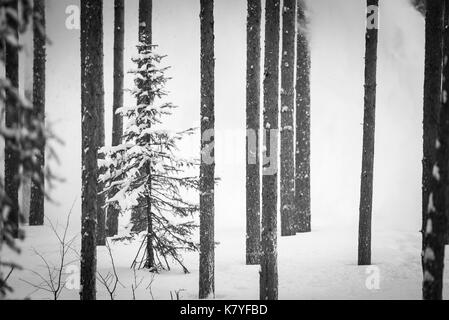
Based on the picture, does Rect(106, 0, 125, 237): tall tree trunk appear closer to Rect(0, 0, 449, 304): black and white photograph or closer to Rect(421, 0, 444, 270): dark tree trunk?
Rect(0, 0, 449, 304): black and white photograph

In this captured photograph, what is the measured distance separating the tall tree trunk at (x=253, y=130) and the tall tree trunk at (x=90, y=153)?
4662 mm

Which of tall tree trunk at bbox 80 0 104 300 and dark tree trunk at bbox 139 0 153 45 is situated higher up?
dark tree trunk at bbox 139 0 153 45

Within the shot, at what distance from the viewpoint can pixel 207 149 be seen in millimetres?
8508

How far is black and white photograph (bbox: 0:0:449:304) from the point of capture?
7.54m

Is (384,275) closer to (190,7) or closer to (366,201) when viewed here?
(366,201)

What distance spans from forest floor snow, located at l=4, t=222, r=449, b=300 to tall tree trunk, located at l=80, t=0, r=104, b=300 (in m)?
1.07

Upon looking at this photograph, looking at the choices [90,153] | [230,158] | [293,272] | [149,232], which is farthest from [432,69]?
[230,158]

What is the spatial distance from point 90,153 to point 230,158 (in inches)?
883

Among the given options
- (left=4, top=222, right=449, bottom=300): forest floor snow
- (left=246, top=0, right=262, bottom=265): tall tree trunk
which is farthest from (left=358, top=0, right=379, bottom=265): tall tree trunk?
(left=246, top=0, right=262, bottom=265): tall tree trunk

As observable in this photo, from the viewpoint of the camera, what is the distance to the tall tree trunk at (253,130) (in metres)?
11.1

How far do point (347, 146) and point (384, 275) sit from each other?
19.4 metres

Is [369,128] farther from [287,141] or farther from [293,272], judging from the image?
[293,272]

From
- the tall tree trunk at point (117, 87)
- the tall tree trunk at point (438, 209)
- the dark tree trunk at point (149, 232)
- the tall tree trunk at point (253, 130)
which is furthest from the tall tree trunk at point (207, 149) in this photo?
the tall tree trunk at point (117, 87)
